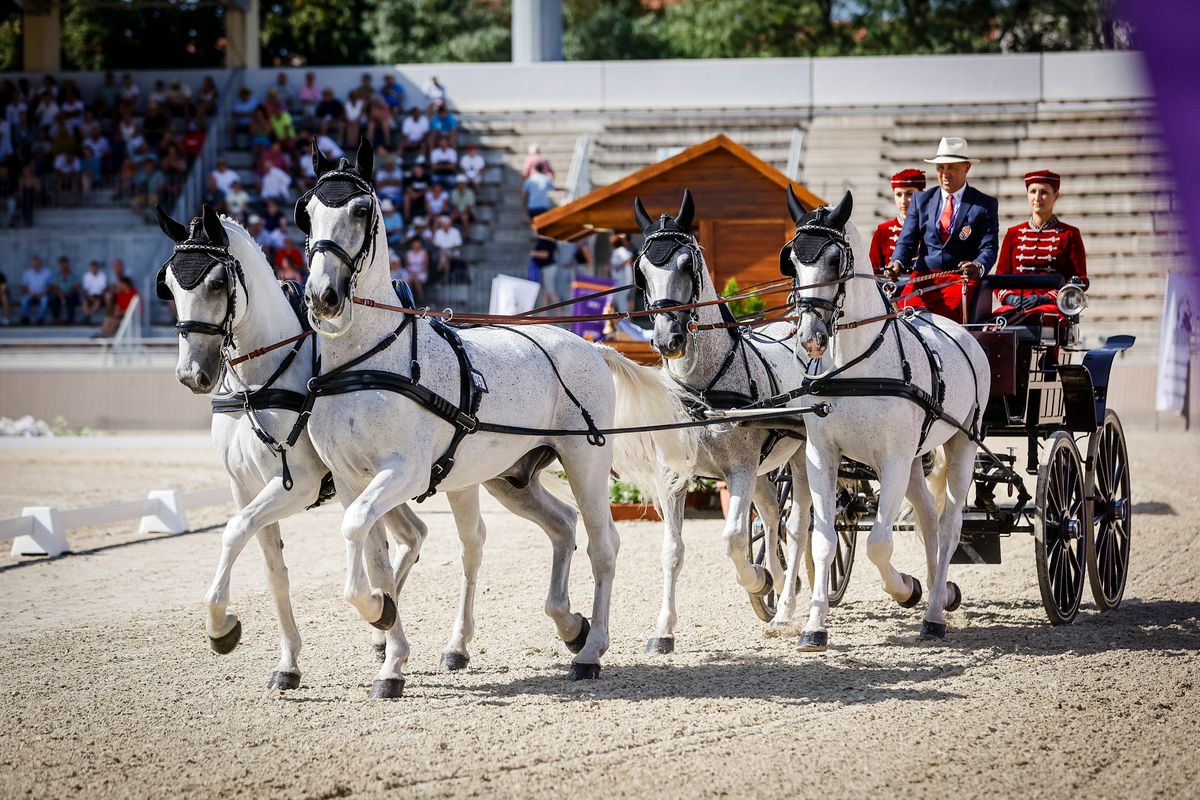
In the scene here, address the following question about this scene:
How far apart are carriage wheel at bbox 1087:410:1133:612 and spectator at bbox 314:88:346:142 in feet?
60.2

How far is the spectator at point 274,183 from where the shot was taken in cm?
2234

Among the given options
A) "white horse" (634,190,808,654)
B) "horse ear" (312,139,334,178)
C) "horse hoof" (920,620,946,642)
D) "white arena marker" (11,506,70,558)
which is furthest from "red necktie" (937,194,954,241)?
"white arena marker" (11,506,70,558)

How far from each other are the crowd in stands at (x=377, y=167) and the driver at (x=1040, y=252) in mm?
13617

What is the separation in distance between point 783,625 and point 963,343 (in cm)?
172

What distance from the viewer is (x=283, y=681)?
551 centimetres

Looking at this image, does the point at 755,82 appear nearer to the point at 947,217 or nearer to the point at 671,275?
the point at 947,217

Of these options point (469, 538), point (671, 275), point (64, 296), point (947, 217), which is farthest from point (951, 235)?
point (64, 296)

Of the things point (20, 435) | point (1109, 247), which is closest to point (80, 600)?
point (20, 435)

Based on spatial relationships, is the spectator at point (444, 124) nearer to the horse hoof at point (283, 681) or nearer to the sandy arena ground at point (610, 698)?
the sandy arena ground at point (610, 698)

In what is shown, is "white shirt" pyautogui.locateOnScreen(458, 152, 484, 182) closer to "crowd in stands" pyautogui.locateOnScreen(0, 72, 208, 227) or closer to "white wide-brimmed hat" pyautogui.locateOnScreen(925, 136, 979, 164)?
"crowd in stands" pyautogui.locateOnScreen(0, 72, 208, 227)

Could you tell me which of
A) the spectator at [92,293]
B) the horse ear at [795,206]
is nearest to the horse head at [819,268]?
the horse ear at [795,206]

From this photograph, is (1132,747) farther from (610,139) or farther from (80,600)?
(610,139)

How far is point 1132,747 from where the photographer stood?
4539 mm

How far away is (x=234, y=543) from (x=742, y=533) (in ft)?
7.77
